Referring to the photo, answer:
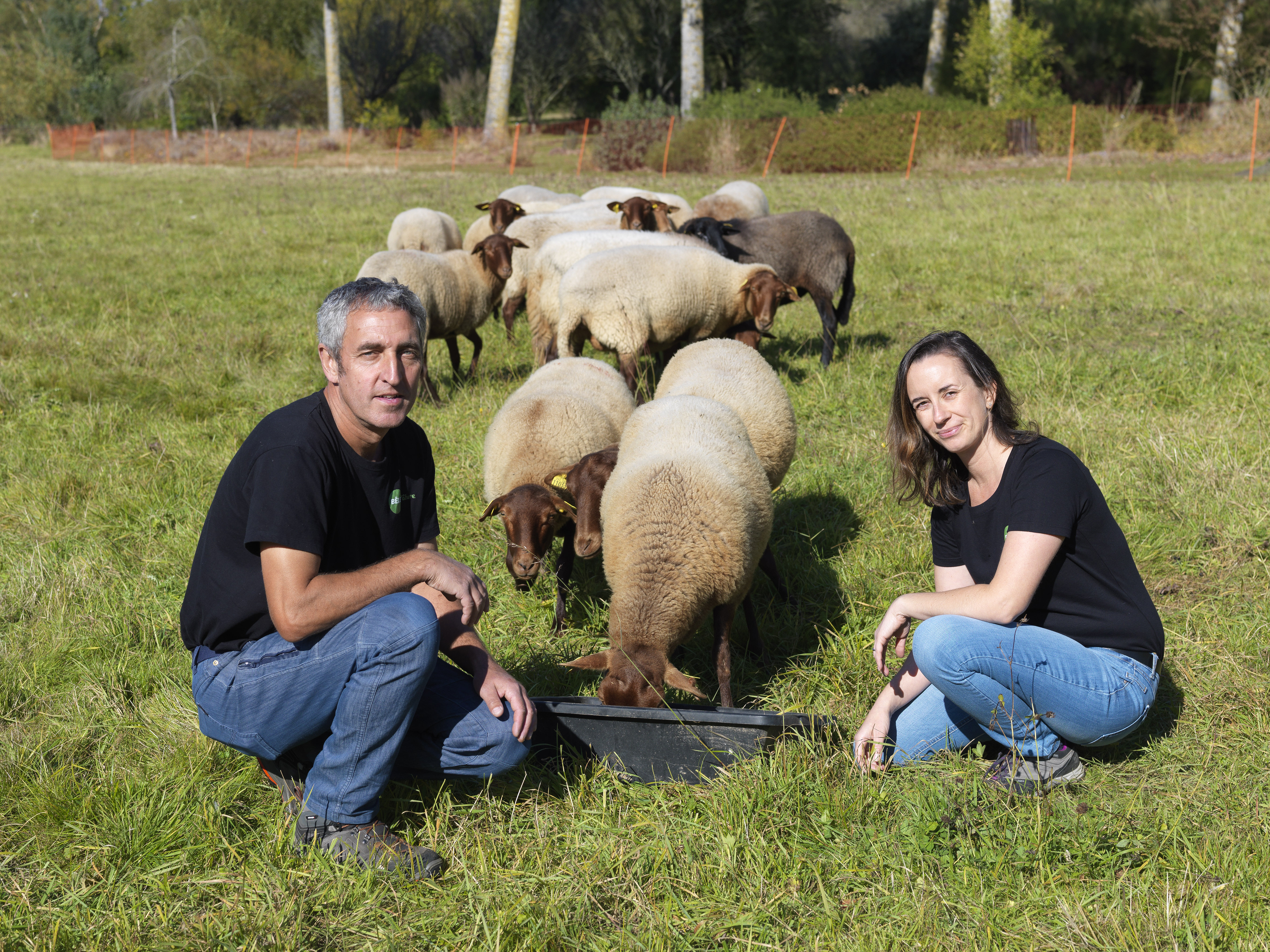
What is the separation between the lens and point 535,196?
12.1 metres

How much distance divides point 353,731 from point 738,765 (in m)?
1.11

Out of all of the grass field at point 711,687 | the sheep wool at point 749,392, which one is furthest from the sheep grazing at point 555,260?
the sheep wool at point 749,392

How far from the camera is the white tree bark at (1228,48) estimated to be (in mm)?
28750

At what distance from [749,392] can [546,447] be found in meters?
1.15

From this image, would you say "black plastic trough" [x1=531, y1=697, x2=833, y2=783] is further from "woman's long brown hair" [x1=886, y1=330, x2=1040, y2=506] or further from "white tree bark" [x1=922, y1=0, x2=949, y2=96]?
"white tree bark" [x1=922, y1=0, x2=949, y2=96]

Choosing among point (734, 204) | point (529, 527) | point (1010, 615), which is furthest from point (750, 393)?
point (734, 204)

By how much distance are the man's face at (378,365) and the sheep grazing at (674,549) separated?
3.92ft

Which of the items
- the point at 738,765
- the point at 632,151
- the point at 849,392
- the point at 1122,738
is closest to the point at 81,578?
the point at 738,765

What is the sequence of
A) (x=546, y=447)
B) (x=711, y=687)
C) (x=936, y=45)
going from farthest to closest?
(x=936, y=45) < (x=546, y=447) < (x=711, y=687)

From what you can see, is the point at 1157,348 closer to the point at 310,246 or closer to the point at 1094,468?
Result: the point at 1094,468

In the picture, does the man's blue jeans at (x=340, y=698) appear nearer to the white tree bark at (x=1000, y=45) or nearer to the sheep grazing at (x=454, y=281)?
the sheep grazing at (x=454, y=281)

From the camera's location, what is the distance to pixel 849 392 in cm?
688

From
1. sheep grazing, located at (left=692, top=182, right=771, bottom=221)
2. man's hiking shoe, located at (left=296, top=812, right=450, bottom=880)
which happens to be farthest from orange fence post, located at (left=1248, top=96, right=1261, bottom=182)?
man's hiking shoe, located at (left=296, top=812, right=450, bottom=880)

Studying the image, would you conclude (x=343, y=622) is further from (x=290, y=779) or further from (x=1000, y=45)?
(x=1000, y=45)
